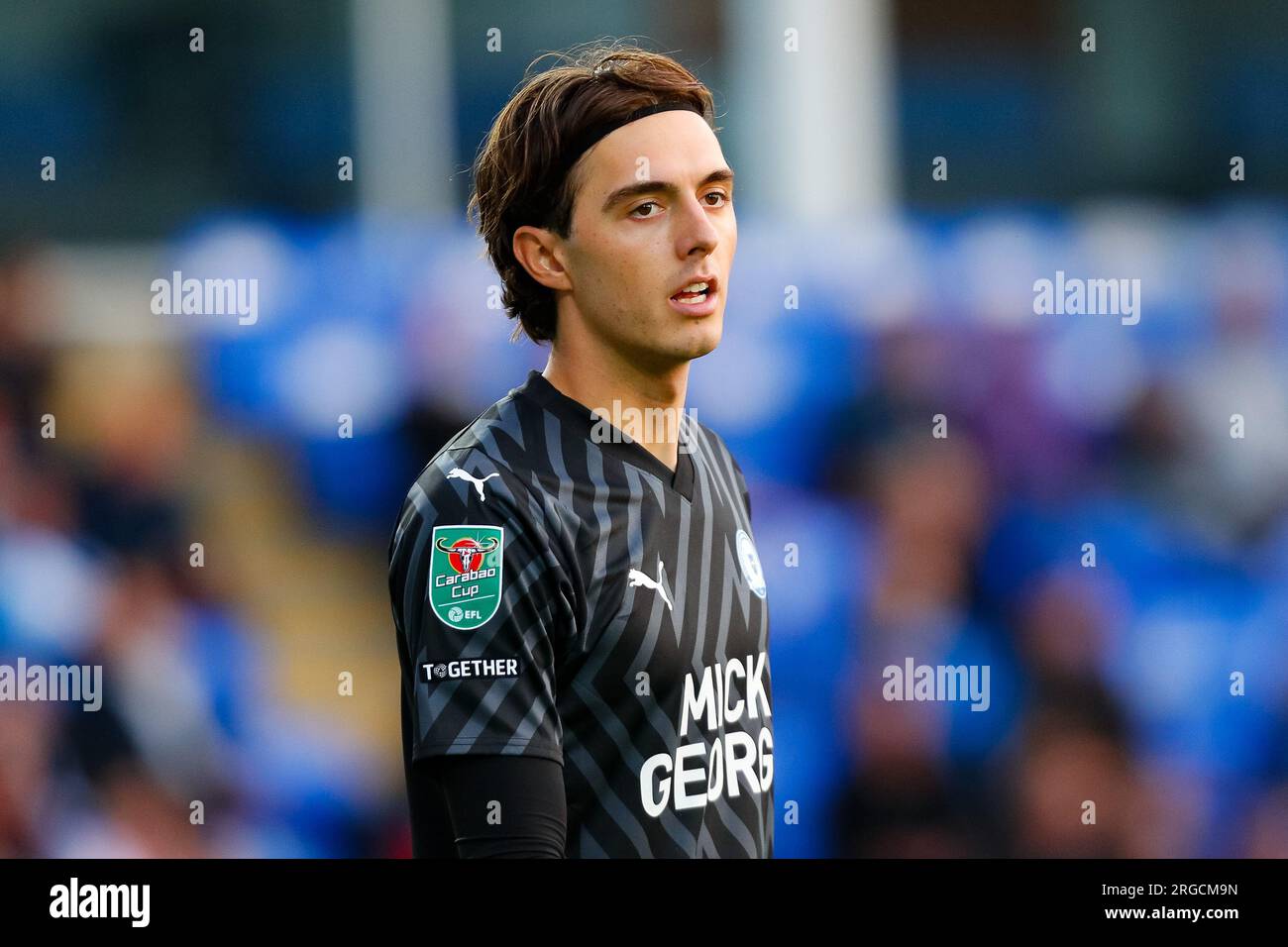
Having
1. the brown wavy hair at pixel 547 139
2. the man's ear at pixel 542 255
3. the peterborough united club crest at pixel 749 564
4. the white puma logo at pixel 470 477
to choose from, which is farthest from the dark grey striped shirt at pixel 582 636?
the brown wavy hair at pixel 547 139

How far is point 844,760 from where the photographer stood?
184 inches

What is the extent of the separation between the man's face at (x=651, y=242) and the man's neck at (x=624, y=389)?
0.11 feet

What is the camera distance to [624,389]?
Answer: 2.73 meters

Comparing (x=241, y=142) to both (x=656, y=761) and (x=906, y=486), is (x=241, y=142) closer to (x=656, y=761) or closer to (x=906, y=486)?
(x=906, y=486)

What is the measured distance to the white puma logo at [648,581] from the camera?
2539 mm

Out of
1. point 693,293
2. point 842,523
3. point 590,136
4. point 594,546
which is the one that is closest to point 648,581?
point 594,546

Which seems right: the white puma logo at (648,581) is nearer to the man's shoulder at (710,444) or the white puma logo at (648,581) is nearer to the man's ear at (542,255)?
the man's shoulder at (710,444)

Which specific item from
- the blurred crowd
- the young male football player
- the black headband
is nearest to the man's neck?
the young male football player

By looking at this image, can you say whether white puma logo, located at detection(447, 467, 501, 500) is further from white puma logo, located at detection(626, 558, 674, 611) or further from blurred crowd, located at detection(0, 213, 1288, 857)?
blurred crowd, located at detection(0, 213, 1288, 857)

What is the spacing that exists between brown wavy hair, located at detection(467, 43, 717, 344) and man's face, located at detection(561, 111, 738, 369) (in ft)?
0.18

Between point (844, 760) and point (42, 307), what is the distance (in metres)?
3.19

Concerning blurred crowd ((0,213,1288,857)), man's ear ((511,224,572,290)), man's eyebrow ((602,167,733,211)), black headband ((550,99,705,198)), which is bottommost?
blurred crowd ((0,213,1288,857))

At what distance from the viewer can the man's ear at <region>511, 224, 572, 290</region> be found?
9.17 feet
